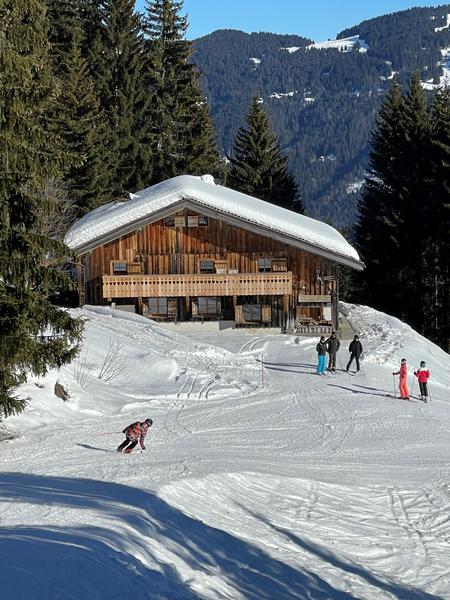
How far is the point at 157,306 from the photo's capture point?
1603 inches

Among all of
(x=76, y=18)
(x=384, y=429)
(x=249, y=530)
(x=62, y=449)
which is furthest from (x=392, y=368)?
(x=76, y=18)

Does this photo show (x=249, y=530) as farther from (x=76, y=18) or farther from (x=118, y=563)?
(x=76, y=18)

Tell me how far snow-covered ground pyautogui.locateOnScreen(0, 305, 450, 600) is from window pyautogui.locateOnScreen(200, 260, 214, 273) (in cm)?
1065

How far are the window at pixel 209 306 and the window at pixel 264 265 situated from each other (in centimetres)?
261

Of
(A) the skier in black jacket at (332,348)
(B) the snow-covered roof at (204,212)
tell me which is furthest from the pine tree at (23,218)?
(B) the snow-covered roof at (204,212)

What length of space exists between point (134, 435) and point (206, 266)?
23.4 metres

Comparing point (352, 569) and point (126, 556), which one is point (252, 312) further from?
point (126, 556)

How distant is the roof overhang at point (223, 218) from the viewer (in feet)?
129

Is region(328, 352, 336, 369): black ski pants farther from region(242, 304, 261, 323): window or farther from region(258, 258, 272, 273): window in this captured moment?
region(258, 258, 272, 273): window

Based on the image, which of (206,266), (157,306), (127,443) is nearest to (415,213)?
(206,266)

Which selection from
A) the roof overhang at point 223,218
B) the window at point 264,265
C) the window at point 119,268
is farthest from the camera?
the window at point 264,265

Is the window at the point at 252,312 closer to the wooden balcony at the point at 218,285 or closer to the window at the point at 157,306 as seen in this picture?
the wooden balcony at the point at 218,285

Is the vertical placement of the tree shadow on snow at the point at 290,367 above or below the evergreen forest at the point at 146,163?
below

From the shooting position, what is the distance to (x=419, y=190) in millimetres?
51656
